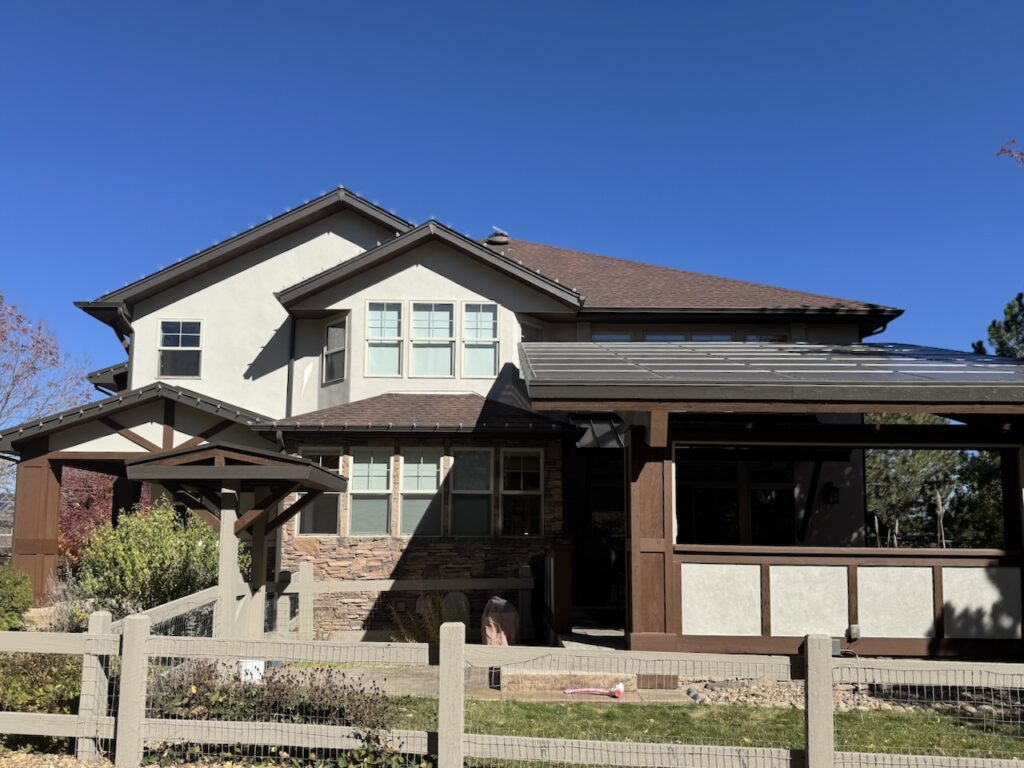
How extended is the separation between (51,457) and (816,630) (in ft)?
46.5

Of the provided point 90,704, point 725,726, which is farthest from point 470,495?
point 90,704

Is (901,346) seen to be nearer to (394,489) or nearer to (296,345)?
(394,489)

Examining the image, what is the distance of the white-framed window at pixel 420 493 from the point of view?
15117 millimetres

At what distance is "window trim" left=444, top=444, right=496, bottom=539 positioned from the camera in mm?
15125

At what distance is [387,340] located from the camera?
16.7 meters

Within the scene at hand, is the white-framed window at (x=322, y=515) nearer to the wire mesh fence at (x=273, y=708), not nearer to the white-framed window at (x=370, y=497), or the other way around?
the white-framed window at (x=370, y=497)

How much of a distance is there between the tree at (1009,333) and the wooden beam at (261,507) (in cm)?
2197

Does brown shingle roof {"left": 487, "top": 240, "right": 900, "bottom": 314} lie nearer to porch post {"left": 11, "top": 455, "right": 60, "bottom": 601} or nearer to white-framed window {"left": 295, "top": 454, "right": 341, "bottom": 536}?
white-framed window {"left": 295, "top": 454, "right": 341, "bottom": 536}

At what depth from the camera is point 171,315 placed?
18281mm

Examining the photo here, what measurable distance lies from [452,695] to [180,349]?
1443 cm

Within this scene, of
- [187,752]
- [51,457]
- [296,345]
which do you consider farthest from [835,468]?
[51,457]

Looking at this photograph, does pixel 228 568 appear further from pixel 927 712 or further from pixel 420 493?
pixel 927 712

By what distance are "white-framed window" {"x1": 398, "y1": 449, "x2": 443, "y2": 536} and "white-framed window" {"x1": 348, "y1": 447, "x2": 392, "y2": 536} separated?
0.90 ft

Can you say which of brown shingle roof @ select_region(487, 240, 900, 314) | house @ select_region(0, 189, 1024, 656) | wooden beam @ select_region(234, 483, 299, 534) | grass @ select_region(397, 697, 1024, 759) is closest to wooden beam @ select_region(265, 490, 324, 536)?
house @ select_region(0, 189, 1024, 656)
